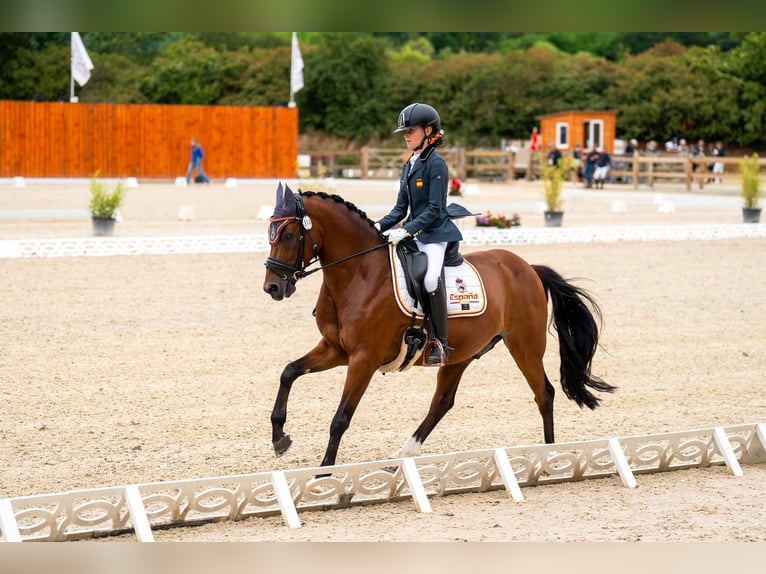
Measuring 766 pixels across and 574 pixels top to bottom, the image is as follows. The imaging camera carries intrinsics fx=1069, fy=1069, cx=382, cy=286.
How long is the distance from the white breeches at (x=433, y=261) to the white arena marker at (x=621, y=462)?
3.89ft

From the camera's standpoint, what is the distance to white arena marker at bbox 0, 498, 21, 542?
382cm

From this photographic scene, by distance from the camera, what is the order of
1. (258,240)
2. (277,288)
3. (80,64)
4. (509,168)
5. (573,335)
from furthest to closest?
1. (509,168)
2. (80,64)
3. (258,240)
4. (573,335)
5. (277,288)

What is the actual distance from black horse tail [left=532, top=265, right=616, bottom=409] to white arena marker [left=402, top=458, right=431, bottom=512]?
155cm

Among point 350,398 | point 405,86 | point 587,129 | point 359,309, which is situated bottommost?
point 350,398

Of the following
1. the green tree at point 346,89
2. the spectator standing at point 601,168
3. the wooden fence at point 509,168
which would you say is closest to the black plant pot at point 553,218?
the spectator standing at point 601,168

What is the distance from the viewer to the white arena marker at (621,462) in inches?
209

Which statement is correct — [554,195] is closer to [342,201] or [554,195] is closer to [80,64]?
[342,201]

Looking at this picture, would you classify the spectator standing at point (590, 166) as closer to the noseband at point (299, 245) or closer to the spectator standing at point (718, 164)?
the spectator standing at point (718, 164)

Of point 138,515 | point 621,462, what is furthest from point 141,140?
point 138,515

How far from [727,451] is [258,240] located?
1122 cm

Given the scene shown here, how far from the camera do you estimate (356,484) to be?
4852 mm

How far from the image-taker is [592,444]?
17.5ft
